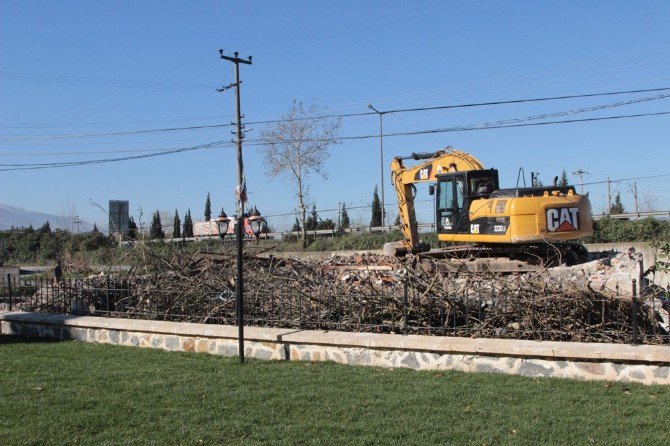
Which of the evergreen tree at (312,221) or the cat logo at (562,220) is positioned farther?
the evergreen tree at (312,221)

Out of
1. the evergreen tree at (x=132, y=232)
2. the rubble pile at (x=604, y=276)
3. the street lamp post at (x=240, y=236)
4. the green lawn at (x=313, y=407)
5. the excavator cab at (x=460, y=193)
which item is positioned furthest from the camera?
the evergreen tree at (x=132, y=232)

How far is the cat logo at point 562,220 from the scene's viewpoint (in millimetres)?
16156

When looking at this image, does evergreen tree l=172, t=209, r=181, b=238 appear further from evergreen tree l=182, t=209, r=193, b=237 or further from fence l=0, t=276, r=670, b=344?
fence l=0, t=276, r=670, b=344

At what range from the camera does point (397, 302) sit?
8.71 m

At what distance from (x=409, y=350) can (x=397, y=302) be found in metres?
0.98

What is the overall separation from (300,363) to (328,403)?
1.98m

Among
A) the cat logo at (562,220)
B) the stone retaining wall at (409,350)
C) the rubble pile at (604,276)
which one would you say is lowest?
the stone retaining wall at (409,350)

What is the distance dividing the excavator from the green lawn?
851cm

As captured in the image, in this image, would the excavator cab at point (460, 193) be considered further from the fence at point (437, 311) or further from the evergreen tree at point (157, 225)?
the evergreen tree at point (157, 225)

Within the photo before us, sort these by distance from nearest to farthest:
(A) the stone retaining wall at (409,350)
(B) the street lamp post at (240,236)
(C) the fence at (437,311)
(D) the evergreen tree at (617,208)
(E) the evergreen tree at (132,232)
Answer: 1. (A) the stone retaining wall at (409,350)
2. (C) the fence at (437,311)
3. (B) the street lamp post at (240,236)
4. (E) the evergreen tree at (132,232)
5. (D) the evergreen tree at (617,208)

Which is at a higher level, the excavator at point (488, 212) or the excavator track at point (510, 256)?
the excavator at point (488, 212)

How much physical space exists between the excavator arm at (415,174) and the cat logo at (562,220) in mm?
3464

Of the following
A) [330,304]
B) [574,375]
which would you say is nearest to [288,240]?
[330,304]

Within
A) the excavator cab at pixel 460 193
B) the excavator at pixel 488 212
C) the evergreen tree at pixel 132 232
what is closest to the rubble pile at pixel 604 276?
the excavator at pixel 488 212
